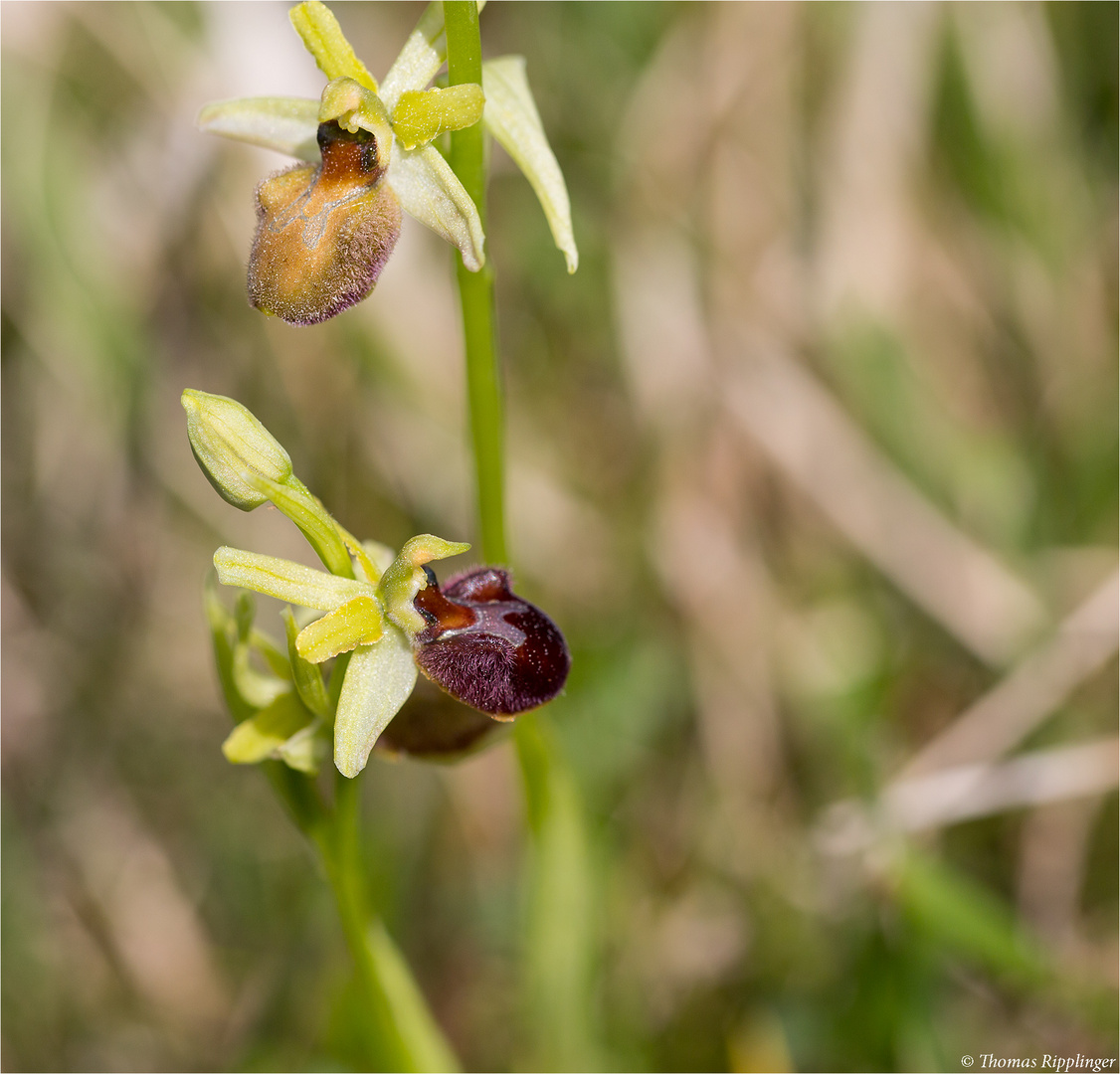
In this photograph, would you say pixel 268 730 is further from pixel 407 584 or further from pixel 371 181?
pixel 371 181

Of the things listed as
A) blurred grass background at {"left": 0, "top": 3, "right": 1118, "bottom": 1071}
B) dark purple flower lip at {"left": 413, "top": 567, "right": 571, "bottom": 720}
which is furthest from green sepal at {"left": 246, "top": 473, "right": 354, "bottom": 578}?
blurred grass background at {"left": 0, "top": 3, "right": 1118, "bottom": 1071}

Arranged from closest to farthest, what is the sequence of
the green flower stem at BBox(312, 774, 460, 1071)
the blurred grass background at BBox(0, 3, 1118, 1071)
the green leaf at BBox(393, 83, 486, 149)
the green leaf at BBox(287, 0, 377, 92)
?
the green leaf at BBox(393, 83, 486, 149) < the green leaf at BBox(287, 0, 377, 92) < the green flower stem at BBox(312, 774, 460, 1071) < the blurred grass background at BBox(0, 3, 1118, 1071)

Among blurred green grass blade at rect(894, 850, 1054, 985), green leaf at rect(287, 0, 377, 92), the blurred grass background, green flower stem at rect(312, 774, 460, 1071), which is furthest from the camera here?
the blurred grass background

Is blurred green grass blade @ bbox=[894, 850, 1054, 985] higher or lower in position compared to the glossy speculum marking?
lower

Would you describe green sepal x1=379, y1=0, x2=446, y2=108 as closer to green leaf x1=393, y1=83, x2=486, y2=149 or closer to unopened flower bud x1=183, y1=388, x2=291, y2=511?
green leaf x1=393, y1=83, x2=486, y2=149

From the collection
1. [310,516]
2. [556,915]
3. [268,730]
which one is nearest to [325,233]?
[310,516]

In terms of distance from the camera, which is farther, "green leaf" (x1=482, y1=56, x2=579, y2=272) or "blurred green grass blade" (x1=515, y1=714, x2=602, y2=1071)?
"blurred green grass blade" (x1=515, y1=714, x2=602, y2=1071)
